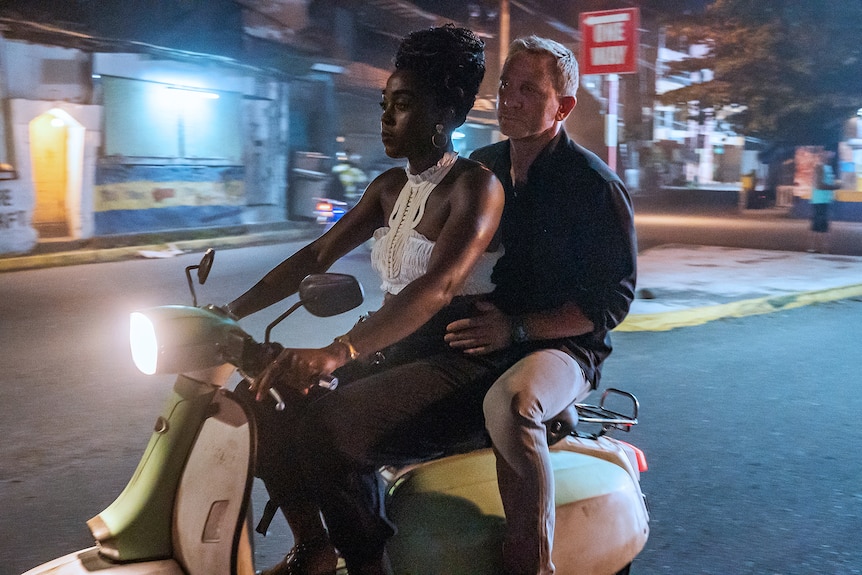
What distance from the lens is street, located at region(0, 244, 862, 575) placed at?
3756mm

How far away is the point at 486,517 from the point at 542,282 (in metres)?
0.71

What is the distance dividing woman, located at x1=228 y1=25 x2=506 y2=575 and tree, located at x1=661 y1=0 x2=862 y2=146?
82.8 ft

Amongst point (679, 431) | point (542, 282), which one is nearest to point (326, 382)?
point (542, 282)

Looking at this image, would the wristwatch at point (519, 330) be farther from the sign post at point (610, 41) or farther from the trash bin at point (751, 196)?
the trash bin at point (751, 196)

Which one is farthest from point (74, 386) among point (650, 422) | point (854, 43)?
point (854, 43)

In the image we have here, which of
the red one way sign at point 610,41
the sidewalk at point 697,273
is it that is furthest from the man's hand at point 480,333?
the red one way sign at point 610,41

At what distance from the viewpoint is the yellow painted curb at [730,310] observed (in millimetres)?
8727

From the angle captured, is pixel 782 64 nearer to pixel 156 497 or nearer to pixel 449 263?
pixel 449 263

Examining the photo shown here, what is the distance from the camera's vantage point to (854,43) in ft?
79.7

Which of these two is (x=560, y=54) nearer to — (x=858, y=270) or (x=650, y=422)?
(x=650, y=422)

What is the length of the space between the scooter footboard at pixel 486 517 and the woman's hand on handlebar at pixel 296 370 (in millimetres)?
639

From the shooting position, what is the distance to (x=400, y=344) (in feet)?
8.52

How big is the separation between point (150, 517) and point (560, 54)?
6.03 feet

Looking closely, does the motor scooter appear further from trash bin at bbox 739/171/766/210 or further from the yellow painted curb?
trash bin at bbox 739/171/766/210
